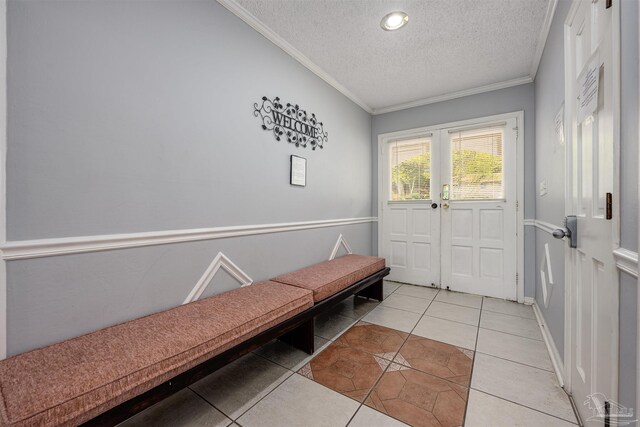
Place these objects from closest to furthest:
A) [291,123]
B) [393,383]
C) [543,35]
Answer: [393,383]
[543,35]
[291,123]

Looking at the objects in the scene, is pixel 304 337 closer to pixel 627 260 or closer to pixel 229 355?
pixel 229 355

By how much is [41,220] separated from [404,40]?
2.89 meters

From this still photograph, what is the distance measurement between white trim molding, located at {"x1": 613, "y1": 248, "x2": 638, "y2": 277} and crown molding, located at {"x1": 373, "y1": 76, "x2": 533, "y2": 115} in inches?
120

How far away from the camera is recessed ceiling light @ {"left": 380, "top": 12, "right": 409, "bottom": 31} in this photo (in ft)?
6.76

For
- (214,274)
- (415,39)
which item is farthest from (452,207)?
(214,274)

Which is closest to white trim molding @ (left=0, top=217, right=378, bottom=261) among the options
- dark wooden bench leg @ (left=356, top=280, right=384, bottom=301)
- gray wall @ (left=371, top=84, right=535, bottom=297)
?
dark wooden bench leg @ (left=356, top=280, right=384, bottom=301)

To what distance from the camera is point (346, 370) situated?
1.78 metres

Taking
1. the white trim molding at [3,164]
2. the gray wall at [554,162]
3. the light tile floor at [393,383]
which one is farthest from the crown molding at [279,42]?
the light tile floor at [393,383]

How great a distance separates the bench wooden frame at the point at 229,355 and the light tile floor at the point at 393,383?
159mm

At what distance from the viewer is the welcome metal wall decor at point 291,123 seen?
2.30 meters

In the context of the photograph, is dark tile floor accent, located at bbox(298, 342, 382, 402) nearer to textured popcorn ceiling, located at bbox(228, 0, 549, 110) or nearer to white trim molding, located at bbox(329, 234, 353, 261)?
white trim molding, located at bbox(329, 234, 353, 261)

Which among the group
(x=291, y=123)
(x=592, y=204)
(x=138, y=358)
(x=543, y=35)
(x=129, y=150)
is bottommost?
(x=138, y=358)

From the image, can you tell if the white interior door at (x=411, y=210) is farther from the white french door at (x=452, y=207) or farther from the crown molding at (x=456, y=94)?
the crown molding at (x=456, y=94)

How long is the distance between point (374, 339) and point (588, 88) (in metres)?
2.09
